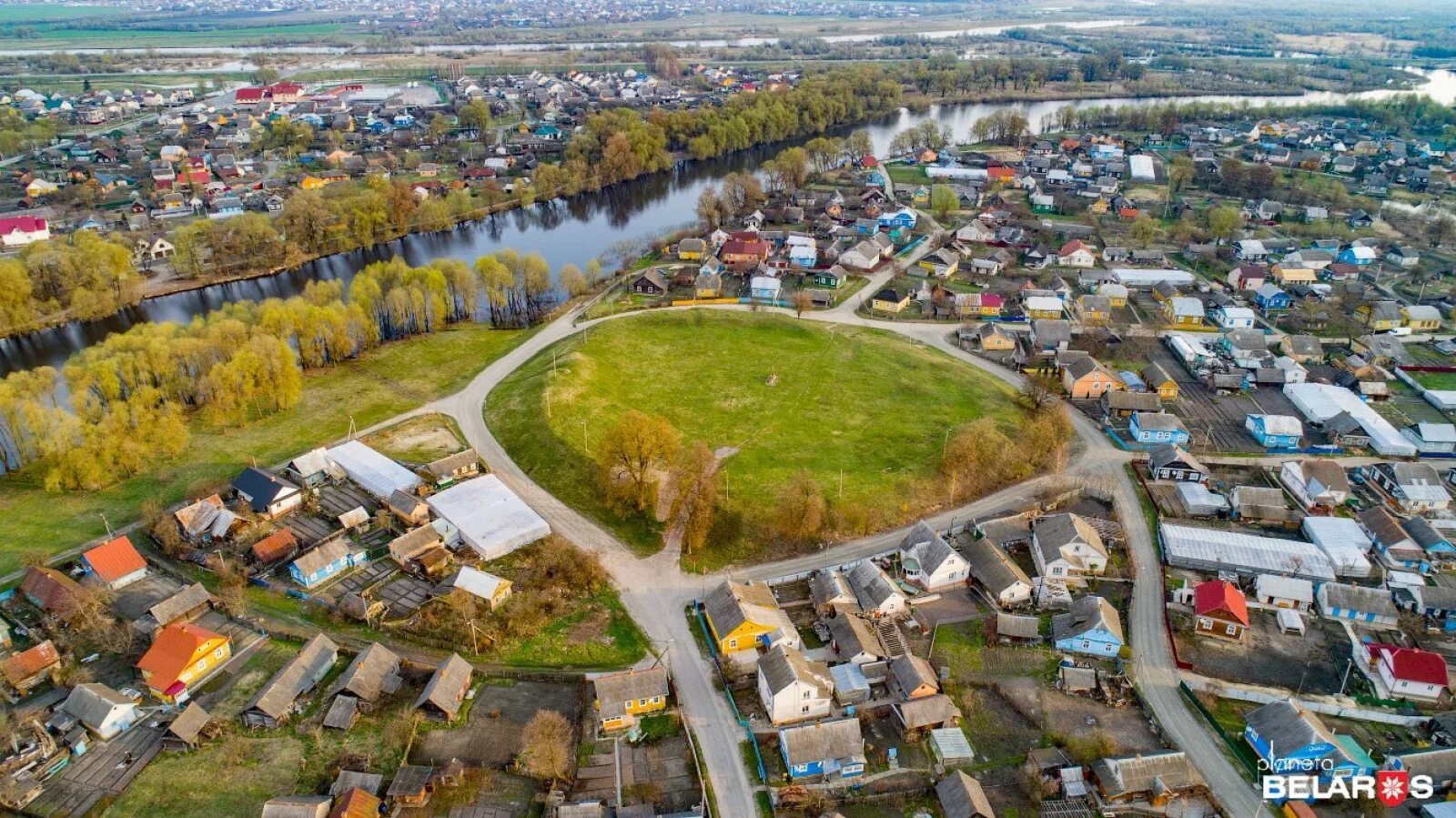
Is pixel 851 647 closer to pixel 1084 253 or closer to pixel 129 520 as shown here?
pixel 129 520

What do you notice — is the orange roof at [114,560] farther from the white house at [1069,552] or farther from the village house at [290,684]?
the white house at [1069,552]

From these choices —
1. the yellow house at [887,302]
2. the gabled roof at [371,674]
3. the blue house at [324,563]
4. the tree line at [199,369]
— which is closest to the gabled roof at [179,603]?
the blue house at [324,563]

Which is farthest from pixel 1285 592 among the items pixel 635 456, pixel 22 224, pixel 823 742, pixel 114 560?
pixel 22 224

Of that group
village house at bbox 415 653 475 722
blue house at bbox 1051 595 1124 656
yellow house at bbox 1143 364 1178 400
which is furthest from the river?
blue house at bbox 1051 595 1124 656

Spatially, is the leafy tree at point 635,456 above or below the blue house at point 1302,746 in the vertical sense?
above

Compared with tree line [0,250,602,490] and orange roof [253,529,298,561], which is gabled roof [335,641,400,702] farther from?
tree line [0,250,602,490]

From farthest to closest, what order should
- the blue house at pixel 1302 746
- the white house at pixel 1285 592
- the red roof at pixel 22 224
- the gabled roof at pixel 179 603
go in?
the red roof at pixel 22 224 < the white house at pixel 1285 592 < the gabled roof at pixel 179 603 < the blue house at pixel 1302 746
